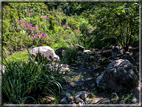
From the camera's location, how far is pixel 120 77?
9.77ft

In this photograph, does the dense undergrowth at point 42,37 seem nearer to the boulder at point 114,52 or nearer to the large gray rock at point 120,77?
the boulder at point 114,52

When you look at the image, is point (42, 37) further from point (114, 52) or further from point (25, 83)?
point (25, 83)

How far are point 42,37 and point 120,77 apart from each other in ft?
16.2

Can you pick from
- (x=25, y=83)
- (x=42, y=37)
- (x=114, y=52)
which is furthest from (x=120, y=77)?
(x=42, y=37)

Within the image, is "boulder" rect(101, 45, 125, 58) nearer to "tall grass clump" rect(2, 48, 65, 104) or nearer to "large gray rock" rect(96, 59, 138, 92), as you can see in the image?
"large gray rock" rect(96, 59, 138, 92)

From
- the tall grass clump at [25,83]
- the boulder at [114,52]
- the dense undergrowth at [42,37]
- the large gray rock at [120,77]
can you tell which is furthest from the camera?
the boulder at [114,52]

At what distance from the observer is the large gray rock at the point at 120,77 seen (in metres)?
2.94

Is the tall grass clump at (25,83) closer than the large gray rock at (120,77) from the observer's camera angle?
Yes

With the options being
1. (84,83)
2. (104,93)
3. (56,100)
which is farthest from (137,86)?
(56,100)

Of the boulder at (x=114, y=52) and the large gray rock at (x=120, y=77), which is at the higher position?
the boulder at (x=114, y=52)

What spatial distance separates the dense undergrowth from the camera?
2801mm

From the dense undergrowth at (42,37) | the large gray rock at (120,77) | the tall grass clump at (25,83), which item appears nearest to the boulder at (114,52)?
the dense undergrowth at (42,37)

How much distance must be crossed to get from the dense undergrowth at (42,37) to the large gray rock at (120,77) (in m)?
1.25

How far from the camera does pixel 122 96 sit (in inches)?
106
